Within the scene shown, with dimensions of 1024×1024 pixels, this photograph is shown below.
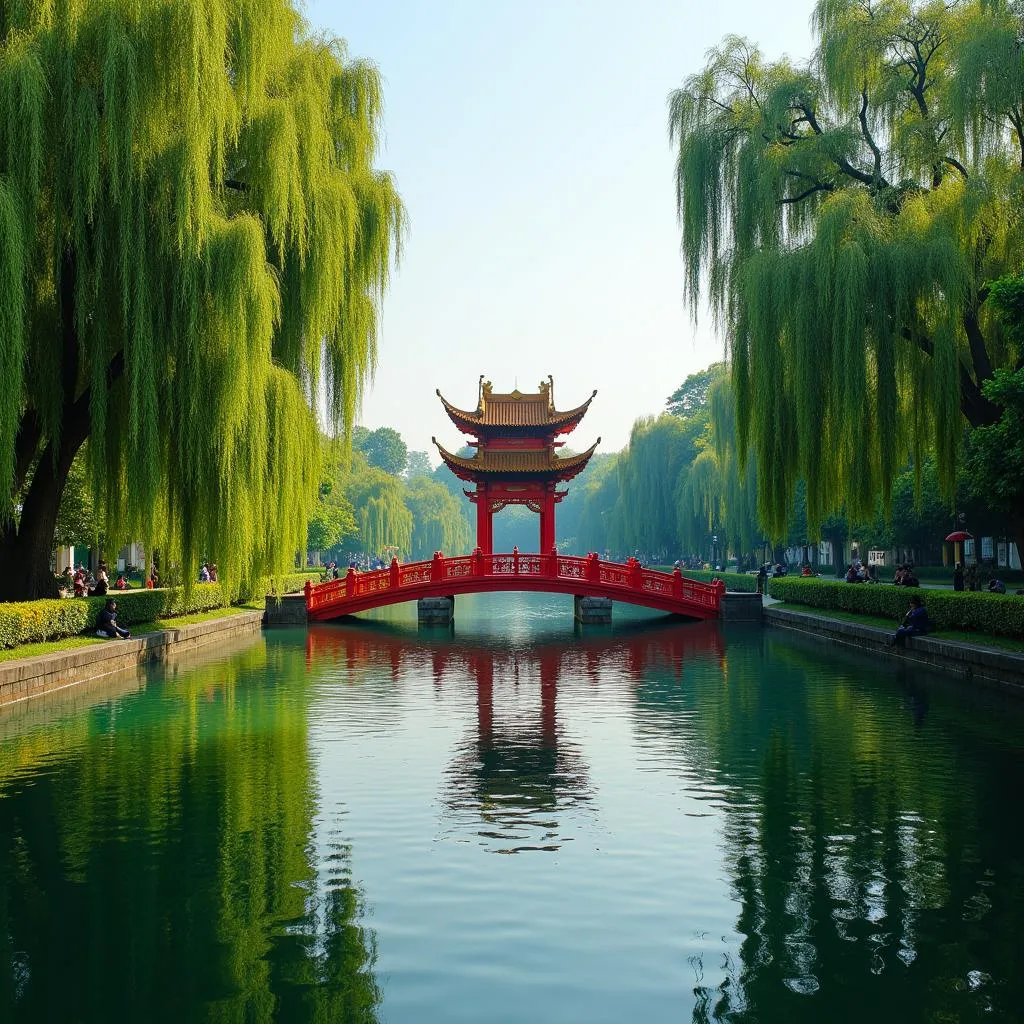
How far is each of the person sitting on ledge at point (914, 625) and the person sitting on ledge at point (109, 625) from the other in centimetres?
1244

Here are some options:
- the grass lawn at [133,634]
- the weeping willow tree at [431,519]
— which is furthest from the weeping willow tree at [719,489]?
the weeping willow tree at [431,519]

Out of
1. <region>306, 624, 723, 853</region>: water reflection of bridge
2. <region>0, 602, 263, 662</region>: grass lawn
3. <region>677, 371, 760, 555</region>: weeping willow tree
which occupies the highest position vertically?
<region>677, 371, 760, 555</region>: weeping willow tree

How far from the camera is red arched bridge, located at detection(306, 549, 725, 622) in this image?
30.7 m

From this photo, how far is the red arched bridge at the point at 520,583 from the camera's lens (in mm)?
30672

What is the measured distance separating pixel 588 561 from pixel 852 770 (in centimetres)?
2112

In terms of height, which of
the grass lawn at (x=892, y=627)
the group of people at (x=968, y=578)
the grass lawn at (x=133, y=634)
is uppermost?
the group of people at (x=968, y=578)

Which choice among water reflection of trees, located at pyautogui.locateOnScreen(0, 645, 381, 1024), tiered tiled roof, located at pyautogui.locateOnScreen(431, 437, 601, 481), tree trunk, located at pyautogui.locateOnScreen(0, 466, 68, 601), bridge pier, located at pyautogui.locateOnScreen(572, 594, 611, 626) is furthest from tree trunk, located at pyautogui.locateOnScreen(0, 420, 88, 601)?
tiered tiled roof, located at pyautogui.locateOnScreen(431, 437, 601, 481)

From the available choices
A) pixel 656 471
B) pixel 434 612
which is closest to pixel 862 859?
pixel 434 612

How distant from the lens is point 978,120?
16.7 metres

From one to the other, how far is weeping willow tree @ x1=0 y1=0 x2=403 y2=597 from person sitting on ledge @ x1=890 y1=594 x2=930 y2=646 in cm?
962

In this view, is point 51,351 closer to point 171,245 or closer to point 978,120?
point 171,245

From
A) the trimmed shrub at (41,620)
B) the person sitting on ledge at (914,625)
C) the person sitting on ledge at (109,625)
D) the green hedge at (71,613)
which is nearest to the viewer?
the trimmed shrub at (41,620)

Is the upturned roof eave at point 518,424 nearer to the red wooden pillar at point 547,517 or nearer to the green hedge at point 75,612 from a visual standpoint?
the red wooden pillar at point 547,517

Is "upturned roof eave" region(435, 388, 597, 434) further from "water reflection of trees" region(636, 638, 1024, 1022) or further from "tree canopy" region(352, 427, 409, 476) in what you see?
"tree canopy" region(352, 427, 409, 476)
